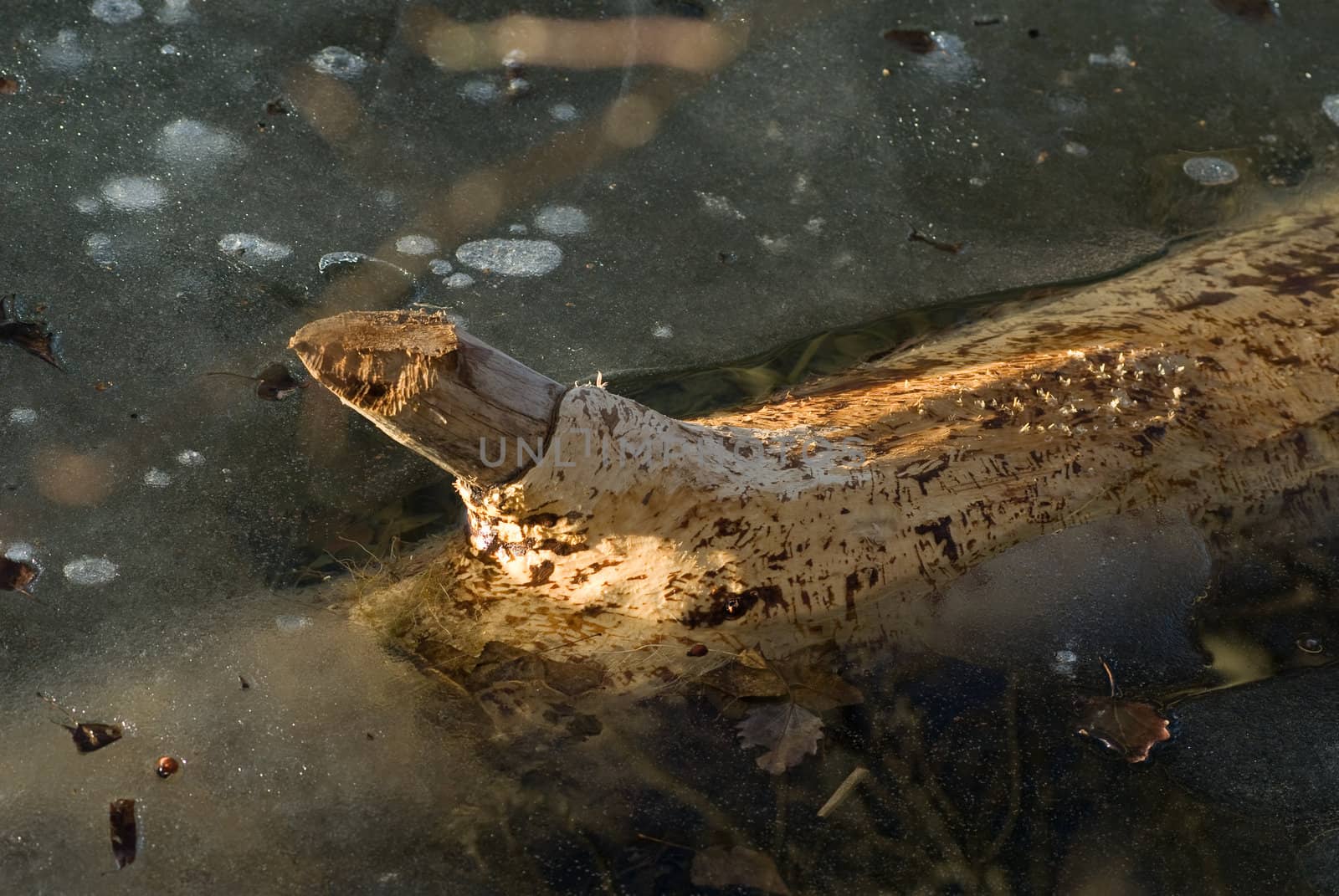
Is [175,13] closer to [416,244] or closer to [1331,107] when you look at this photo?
[416,244]

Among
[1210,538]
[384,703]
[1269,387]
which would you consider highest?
[1269,387]

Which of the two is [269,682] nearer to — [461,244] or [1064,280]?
[461,244]

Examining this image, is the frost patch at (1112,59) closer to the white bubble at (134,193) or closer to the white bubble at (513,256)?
the white bubble at (513,256)

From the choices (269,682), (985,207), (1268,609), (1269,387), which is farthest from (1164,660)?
(269,682)

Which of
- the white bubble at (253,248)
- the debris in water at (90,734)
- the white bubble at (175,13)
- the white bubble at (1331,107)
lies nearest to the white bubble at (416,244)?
the white bubble at (253,248)

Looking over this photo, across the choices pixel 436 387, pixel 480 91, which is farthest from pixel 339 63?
pixel 436 387

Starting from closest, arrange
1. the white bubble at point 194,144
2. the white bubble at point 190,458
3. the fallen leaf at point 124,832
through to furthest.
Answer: the fallen leaf at point 124,832, the white bubble at point 190,458, the white bubble at point 194,144
